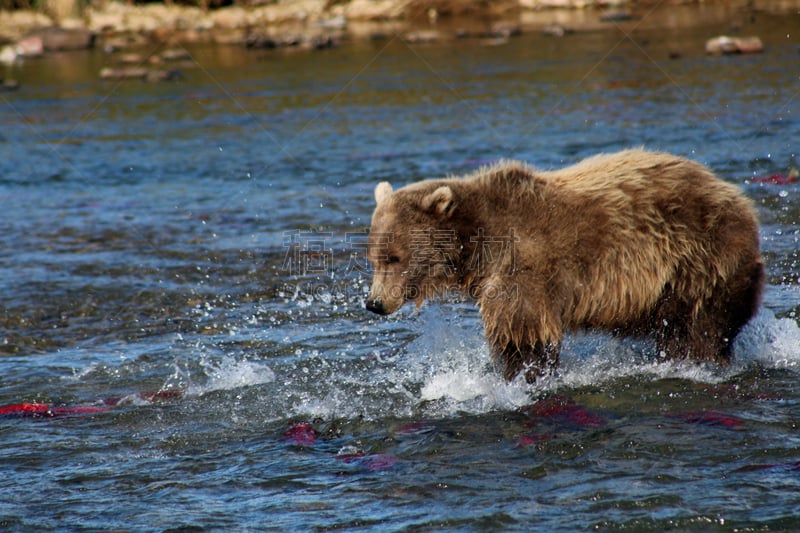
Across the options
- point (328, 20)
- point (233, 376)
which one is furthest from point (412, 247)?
point (328, 20)

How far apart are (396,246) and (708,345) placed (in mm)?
1996

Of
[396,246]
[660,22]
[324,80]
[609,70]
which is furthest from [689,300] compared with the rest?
[660,22]

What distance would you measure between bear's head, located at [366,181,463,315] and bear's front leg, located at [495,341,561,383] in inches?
22.6

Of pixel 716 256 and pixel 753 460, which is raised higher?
pixel 716 256

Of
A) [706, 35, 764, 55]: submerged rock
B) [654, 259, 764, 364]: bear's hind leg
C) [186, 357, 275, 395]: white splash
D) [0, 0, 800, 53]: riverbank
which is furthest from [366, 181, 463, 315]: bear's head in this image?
[0, 0, 800, 53]: riverbank

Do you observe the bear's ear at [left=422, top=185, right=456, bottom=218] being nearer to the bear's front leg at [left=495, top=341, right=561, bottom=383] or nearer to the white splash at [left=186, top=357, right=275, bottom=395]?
the bear's front leg at [left=495, top=341, right=561, bottom=383]

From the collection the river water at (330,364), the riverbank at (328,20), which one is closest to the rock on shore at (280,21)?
the riverbank at (328,20)

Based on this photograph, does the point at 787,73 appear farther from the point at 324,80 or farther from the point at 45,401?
the point at 45,401

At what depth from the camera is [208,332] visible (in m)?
8.08

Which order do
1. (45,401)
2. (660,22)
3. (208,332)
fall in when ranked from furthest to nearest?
(660,22), (208,332), (45,401)

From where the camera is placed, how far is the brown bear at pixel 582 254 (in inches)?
232

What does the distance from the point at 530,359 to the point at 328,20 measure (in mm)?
31274

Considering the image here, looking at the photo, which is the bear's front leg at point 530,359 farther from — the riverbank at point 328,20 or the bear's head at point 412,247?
the riverbank at point 328,20

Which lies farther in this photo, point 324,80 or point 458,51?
point 458,51
